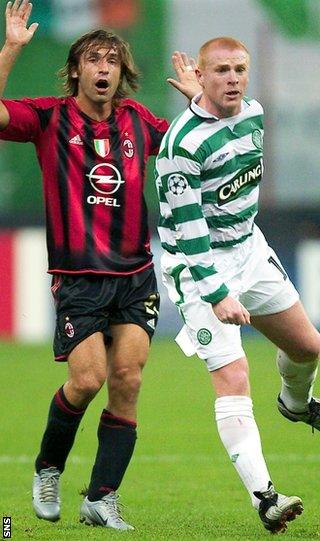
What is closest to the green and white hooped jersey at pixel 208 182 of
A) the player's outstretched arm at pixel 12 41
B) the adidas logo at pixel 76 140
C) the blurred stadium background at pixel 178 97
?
the adidas logo at pixel 76 140

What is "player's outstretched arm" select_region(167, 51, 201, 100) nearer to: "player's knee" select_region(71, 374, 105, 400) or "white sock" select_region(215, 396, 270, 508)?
"player's knee" select_region(71, 374, 105, 400)

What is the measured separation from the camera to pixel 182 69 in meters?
7.52

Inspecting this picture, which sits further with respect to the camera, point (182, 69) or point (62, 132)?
point (182, 69)

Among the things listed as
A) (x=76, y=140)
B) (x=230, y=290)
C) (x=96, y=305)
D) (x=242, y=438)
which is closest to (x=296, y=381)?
(x=230, y=290)

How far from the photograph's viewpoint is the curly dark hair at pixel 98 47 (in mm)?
6891

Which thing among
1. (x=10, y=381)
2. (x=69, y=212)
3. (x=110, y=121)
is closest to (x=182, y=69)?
(x=110, y=121)

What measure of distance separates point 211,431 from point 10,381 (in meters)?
3.93

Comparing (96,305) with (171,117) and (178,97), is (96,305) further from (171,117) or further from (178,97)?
(171,117)

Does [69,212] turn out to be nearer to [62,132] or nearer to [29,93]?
[62,132]

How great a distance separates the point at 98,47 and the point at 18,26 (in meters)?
0.39

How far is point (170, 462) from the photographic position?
30.3 ft

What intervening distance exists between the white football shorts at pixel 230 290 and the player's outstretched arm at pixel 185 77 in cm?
88

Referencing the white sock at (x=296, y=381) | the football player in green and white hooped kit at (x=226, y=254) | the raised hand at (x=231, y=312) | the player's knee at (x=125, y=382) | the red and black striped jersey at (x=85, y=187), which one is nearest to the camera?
the raised hand at (x=231, y=312)

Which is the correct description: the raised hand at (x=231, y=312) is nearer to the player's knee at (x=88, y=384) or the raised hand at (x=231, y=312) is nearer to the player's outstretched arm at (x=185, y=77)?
the player's knee at (x=88, y=384)
